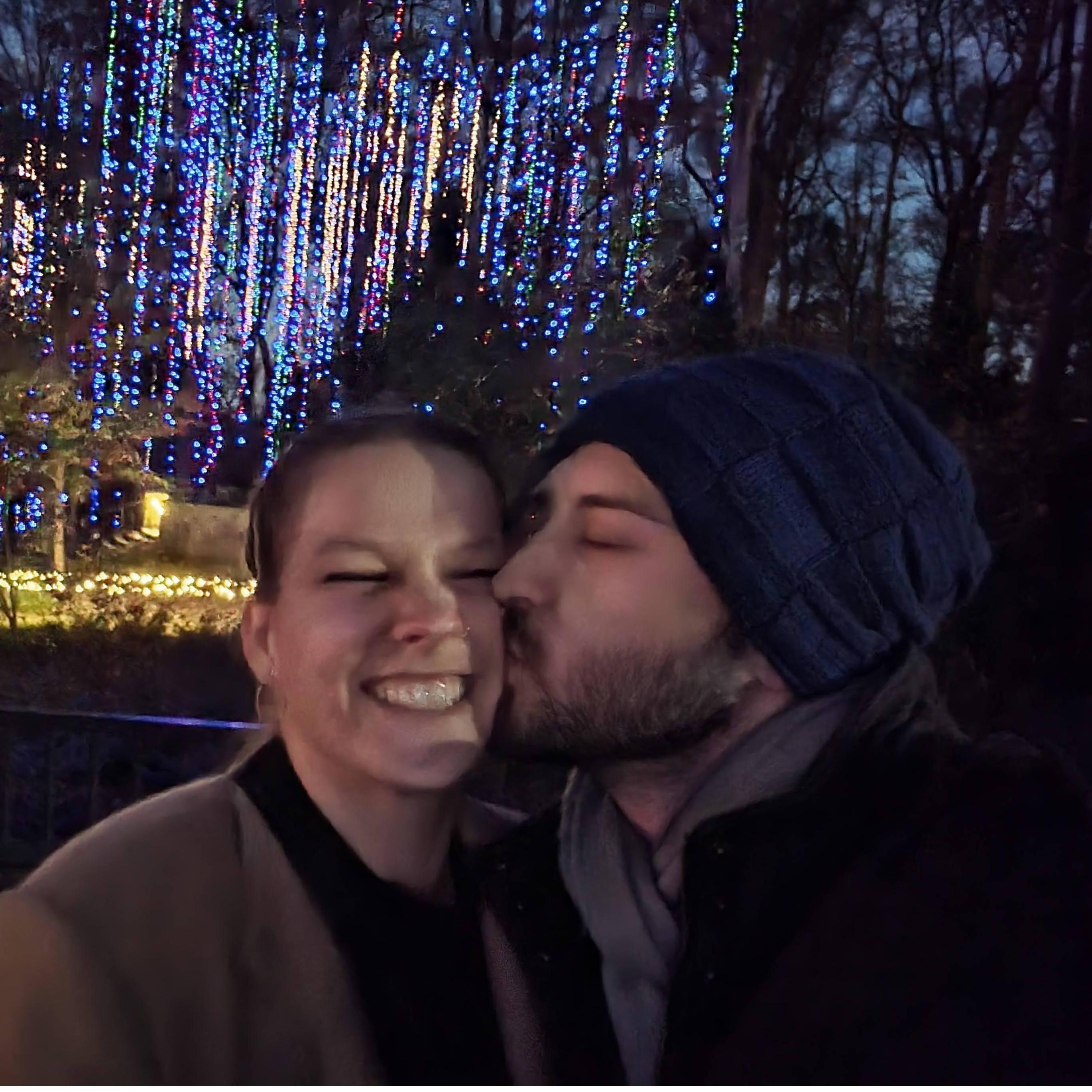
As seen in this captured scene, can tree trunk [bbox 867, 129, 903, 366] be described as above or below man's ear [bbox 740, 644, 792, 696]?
above

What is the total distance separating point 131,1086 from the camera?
3.43 ft

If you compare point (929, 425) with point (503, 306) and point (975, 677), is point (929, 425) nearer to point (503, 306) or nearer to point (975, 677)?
point (975, 677)

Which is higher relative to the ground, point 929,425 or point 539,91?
point 539,91

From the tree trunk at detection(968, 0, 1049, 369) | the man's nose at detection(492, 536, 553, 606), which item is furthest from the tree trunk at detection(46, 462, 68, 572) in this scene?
the tree trunk at detection(968, 0, 1049, 369)

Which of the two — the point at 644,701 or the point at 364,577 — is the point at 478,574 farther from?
the point at 644,701

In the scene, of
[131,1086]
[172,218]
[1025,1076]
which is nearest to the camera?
[1025,1076]

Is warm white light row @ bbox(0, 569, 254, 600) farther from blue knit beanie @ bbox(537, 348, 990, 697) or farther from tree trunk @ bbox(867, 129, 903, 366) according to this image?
tree trunk @ bbox(867, 129, 903, 366)

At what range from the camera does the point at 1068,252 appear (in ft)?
4.50

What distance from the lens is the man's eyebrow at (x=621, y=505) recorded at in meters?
1.02

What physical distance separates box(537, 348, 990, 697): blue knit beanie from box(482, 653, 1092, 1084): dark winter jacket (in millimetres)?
107

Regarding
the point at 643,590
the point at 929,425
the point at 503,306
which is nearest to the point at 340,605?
the point at 643,590

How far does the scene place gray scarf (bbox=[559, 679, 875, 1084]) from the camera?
103 centimetres

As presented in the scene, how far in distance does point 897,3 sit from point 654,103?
40 cm

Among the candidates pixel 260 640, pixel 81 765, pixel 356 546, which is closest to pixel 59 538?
pixel 81 765
